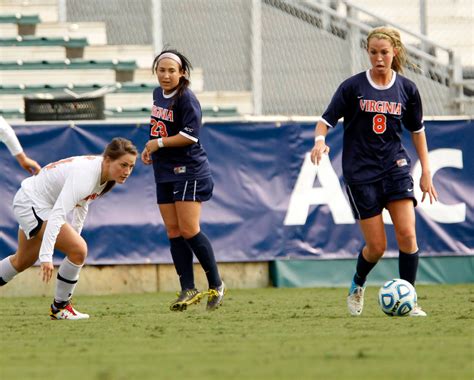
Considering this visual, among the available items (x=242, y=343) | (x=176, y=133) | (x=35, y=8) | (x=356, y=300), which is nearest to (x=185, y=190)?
(x=176, y=133)

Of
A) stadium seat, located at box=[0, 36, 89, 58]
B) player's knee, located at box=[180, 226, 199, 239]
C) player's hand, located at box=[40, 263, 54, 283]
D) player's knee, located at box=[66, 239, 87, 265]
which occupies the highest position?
stadium seat, located at box=[0, 36, 89, 58]

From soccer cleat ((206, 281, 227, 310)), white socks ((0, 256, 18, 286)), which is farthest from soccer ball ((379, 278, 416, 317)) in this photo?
white socks ((0, 256, 18, 286))

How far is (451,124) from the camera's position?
525 inches

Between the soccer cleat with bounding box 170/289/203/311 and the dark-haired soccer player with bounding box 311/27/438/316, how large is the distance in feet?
5.17

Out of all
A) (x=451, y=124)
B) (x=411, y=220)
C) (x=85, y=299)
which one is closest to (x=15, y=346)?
(x=411, y=220)

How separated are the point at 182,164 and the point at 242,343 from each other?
2976 mm

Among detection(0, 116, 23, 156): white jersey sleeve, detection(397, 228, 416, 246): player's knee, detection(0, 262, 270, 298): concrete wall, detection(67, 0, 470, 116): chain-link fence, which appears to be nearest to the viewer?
detection(397, 228, 416, 246): player's knee

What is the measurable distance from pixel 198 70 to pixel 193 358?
34.3 ft

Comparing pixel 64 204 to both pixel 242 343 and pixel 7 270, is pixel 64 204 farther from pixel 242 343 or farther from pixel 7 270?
pixel 242 343

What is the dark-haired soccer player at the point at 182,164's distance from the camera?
9.40 m

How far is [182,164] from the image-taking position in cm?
955

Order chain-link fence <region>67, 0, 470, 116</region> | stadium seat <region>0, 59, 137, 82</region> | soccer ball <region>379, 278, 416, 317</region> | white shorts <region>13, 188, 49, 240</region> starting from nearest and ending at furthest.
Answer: soccer ball <region>379, 278, 416, 317</region>, white shorts <region>13, 188, 49, 240</region>, chain-link fence <region>67, 0, 470, 116</region>, stadium seat <region>0, 59, 137, 82</region>

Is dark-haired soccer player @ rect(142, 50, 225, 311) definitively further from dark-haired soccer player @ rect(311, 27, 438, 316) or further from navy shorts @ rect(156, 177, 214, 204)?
dark-haired soccer player @ rect(311, 27, 438, 316)

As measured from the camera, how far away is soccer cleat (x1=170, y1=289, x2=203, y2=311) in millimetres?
9539
